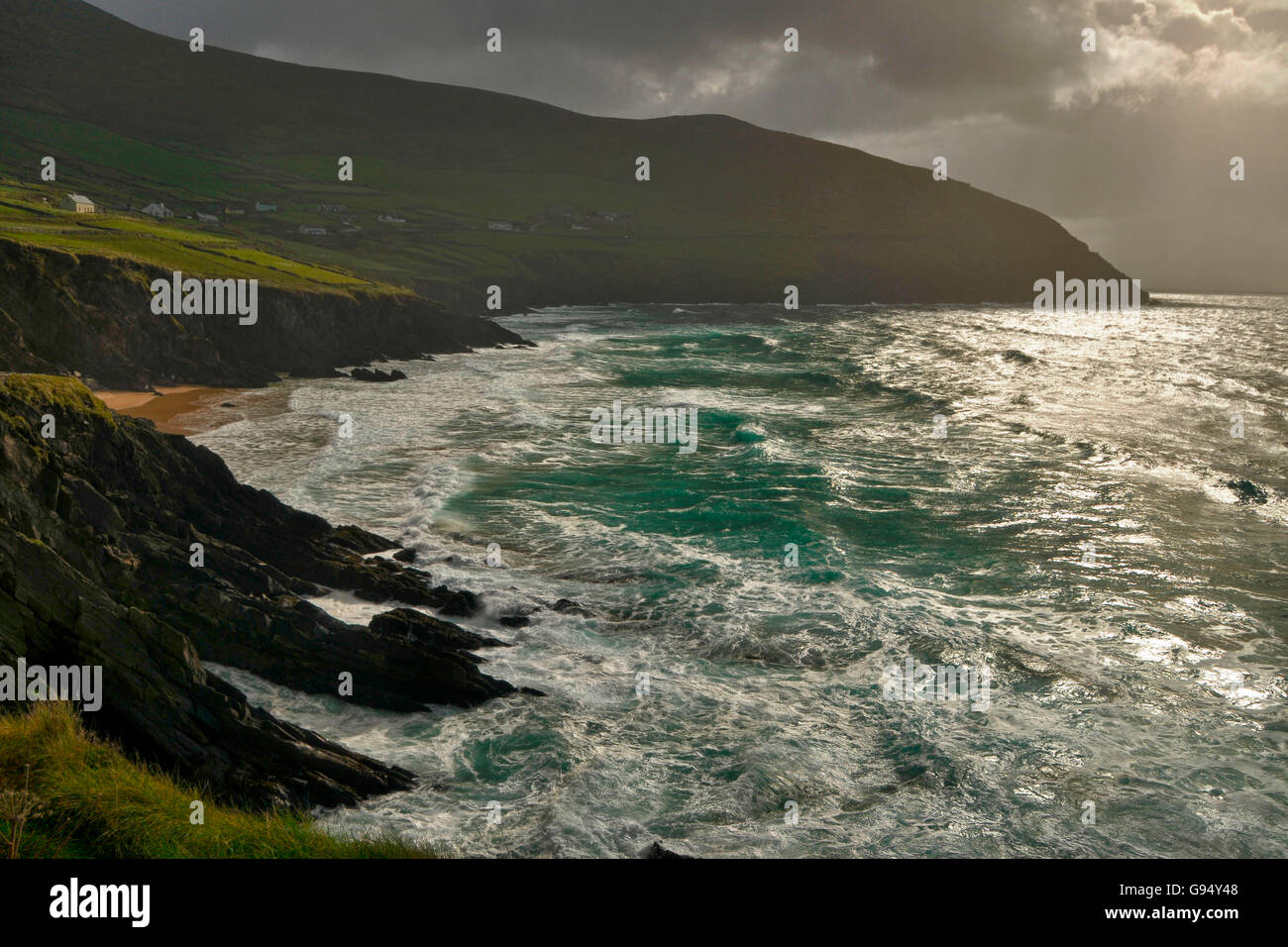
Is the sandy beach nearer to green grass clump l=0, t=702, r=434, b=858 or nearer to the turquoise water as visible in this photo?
the turquoise water

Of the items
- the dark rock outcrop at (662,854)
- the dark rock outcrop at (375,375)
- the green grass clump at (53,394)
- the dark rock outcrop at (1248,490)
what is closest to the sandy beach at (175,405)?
the dark rock outcrop at (375,375)

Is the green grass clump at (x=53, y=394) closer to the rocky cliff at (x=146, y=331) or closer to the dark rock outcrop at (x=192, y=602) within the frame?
the dark rock outcrop at (x=192, y=602)

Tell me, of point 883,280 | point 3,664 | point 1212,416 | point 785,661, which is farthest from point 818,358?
point 883,280

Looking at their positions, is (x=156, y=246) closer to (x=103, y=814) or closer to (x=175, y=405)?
(x=175, y=405)

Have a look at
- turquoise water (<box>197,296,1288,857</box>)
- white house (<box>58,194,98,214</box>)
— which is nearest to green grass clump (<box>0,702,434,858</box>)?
turquoise water (<box>197,296,1288,857</box>)

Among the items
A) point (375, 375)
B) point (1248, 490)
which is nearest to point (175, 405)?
point (375, 375)
